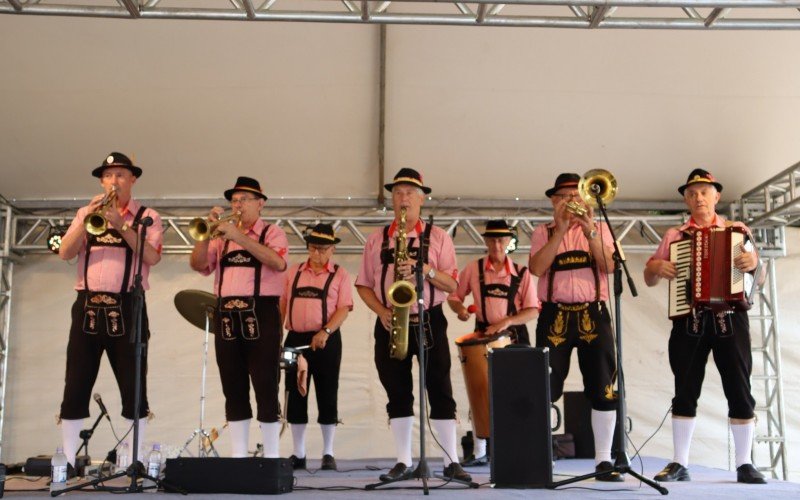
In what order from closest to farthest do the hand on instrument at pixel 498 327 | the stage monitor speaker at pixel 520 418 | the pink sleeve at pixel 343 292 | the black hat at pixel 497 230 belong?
1. the stage monitor speaker at pixel 520 418
2. the hand on instrument at pixel 498 327
3. the pink sleeve at pixel 343 292
4. the black hat at pixel 497 230

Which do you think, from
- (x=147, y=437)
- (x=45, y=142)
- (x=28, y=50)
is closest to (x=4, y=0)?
(x=28, y=50)

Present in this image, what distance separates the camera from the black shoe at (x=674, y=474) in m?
5.61

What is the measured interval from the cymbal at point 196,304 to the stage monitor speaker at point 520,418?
304cm

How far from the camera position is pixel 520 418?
16.3 feet

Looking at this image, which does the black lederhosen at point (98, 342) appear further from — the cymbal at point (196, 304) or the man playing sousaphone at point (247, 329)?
the cymbal at point (196, 304)

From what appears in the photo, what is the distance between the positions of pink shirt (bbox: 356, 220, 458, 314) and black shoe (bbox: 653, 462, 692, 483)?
1.74 meters

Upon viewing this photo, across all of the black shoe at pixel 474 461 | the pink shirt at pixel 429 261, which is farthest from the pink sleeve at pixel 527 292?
the pink shirt at pixel 429 261

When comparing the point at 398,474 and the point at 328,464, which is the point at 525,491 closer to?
the point at 398,474

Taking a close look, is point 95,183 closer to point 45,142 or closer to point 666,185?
point 45,142

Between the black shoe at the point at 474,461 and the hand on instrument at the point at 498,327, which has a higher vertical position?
the hand on instrument at the point at 498,327

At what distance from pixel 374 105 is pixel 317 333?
2.30 m

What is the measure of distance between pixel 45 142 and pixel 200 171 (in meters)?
1.51

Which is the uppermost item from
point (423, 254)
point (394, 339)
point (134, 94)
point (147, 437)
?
point (134, 94)

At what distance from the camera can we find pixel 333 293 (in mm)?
8008
